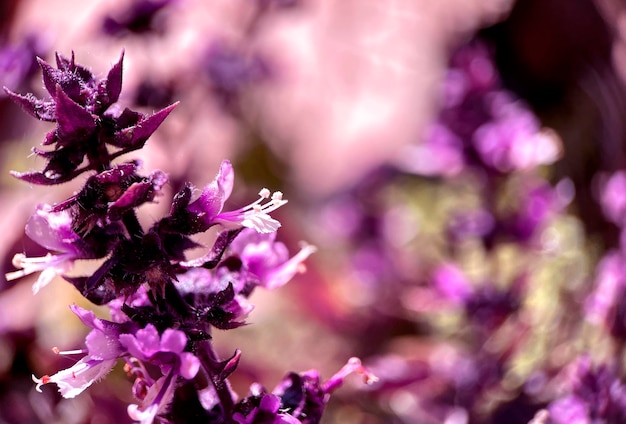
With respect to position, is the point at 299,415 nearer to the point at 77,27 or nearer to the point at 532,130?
the point at 532,130

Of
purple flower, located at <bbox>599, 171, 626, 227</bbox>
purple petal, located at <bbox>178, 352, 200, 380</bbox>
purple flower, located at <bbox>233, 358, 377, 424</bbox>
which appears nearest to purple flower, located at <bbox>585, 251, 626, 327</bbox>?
purple flower, located at <bbox>599, 171, 626, 227</bbox>

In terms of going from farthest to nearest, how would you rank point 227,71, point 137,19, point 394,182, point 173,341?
point 394,182 < point 227,71 < point 137,19 < point 173,341

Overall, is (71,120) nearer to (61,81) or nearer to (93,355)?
(61,81)

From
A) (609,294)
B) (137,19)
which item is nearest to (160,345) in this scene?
(609,294)

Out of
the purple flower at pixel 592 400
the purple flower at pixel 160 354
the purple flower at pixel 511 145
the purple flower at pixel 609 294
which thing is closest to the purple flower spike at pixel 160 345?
the purple flower at pixel 160 354

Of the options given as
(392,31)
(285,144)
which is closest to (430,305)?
(285,144)

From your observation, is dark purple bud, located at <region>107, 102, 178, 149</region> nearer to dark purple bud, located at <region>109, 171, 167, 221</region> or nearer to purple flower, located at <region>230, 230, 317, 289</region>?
dark purple bud, located at <region>109, 171, 167, 221</region>

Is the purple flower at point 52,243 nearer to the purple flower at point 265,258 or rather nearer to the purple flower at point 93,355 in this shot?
the purple flower at point 93,355
